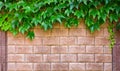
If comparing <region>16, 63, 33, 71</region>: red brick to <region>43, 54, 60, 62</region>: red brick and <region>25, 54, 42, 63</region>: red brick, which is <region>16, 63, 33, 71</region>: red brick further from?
<region>43, 54, 60, 62</region>: red brick

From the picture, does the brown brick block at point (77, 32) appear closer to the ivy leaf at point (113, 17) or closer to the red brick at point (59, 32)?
the red brick at point (59, 32)

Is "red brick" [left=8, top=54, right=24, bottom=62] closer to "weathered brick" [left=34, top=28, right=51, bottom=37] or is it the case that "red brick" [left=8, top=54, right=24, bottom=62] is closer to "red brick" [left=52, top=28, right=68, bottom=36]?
"weathered brick" [left=34, top=28, right=51, bottom=37]

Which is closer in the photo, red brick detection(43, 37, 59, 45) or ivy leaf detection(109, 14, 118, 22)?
ivy leaf detection(109, 14, 118, 22)

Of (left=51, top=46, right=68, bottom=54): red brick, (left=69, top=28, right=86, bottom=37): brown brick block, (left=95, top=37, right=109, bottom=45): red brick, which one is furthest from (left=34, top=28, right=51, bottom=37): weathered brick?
(left=95, top=37, right=109, bottom=45): red brick

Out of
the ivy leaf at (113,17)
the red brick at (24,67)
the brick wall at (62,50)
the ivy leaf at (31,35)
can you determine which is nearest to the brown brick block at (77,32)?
the brick wall at (62,50)

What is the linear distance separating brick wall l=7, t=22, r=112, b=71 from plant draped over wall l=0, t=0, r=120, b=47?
126 mm

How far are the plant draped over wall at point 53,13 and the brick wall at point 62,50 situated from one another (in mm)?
126

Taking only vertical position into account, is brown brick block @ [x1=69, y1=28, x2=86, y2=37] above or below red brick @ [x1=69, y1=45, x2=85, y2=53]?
above

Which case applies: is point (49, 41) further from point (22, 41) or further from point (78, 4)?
point (78, 4)

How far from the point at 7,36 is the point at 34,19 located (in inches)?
20.8

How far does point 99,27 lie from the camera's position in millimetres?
3971

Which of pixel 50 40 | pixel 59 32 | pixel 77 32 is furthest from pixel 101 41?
pixel 50 40

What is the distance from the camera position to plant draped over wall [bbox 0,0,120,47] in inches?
151

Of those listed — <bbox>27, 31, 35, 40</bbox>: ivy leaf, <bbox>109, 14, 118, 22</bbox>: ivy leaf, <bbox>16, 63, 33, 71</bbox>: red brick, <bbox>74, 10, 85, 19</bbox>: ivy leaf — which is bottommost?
<bbox>16, 63, 33, 71</bbox>: red brick
